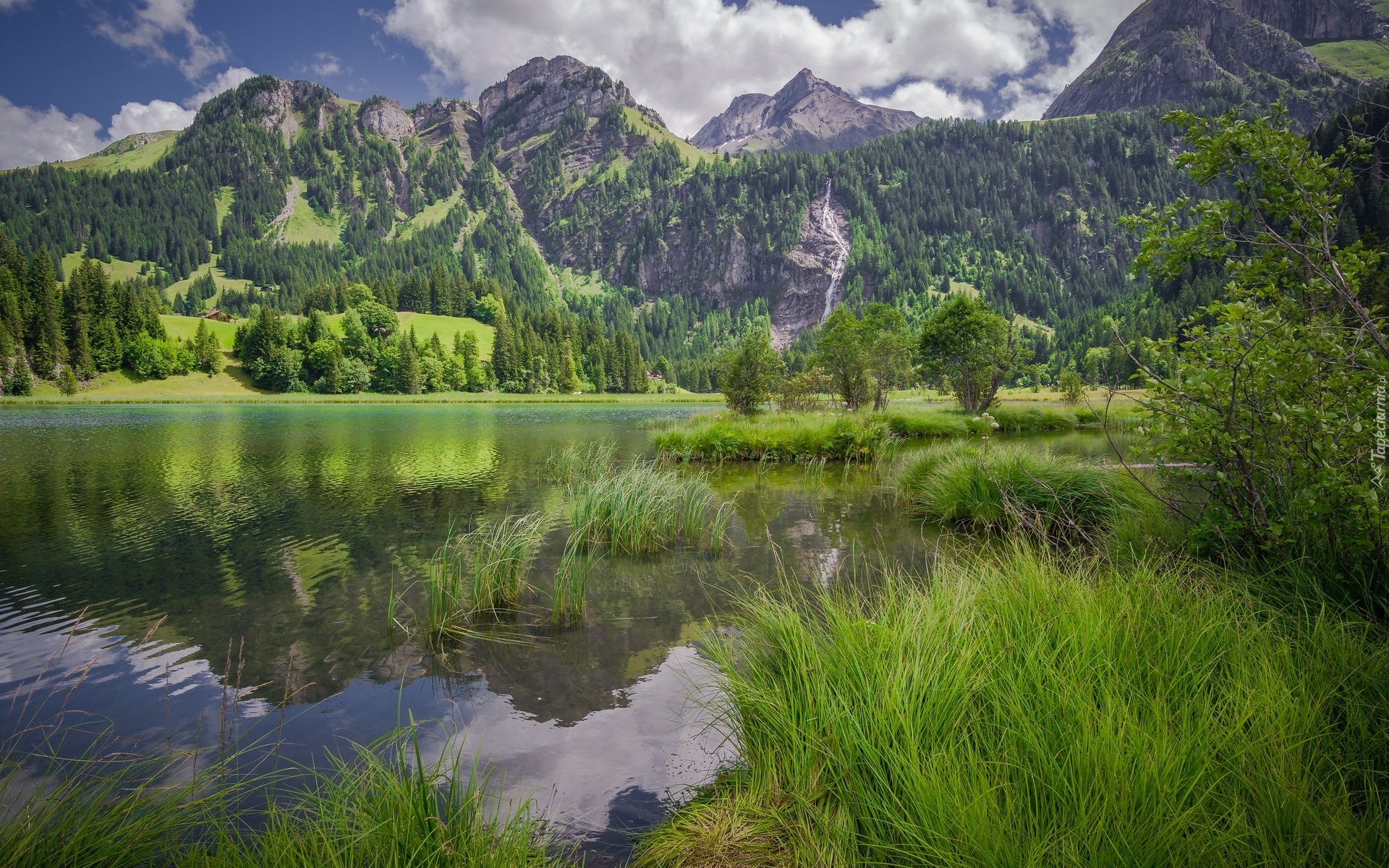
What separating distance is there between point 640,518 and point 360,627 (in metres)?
4.98

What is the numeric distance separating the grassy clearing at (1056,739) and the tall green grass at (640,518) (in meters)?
6.65

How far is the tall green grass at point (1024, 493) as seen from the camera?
33.5ft

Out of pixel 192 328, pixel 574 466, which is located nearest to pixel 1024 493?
pixel 574 466

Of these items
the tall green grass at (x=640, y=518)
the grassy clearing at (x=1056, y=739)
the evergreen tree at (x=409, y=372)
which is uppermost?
the evergreen tree at (x=409, y=372)

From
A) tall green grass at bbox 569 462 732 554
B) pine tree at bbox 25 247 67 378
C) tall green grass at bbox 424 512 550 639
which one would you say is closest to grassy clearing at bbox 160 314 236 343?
pine tree at bbox 25 247 67 378

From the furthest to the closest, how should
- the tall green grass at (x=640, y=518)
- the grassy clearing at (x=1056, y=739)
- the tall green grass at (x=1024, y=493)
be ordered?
the tall green grass at (x=640, y=518)
the tall green grass at (x=1024, y=493)
the grassy clearing at (x=1056, y=739)

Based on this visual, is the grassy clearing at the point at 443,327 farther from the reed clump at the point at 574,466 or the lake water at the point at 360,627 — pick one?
the lake water at the point at 360,627

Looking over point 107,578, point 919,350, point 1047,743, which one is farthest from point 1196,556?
point 919,350

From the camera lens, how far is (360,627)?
303 inches

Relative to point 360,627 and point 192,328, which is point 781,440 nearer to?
point 360,627

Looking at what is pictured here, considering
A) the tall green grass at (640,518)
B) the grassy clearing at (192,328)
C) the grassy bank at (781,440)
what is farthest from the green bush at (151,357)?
the tall green grass at (640,518)

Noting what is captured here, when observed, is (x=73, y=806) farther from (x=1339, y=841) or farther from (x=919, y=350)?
(x=919, y=350)

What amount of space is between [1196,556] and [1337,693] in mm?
3433

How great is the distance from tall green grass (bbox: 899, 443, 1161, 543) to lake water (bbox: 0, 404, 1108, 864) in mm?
905
